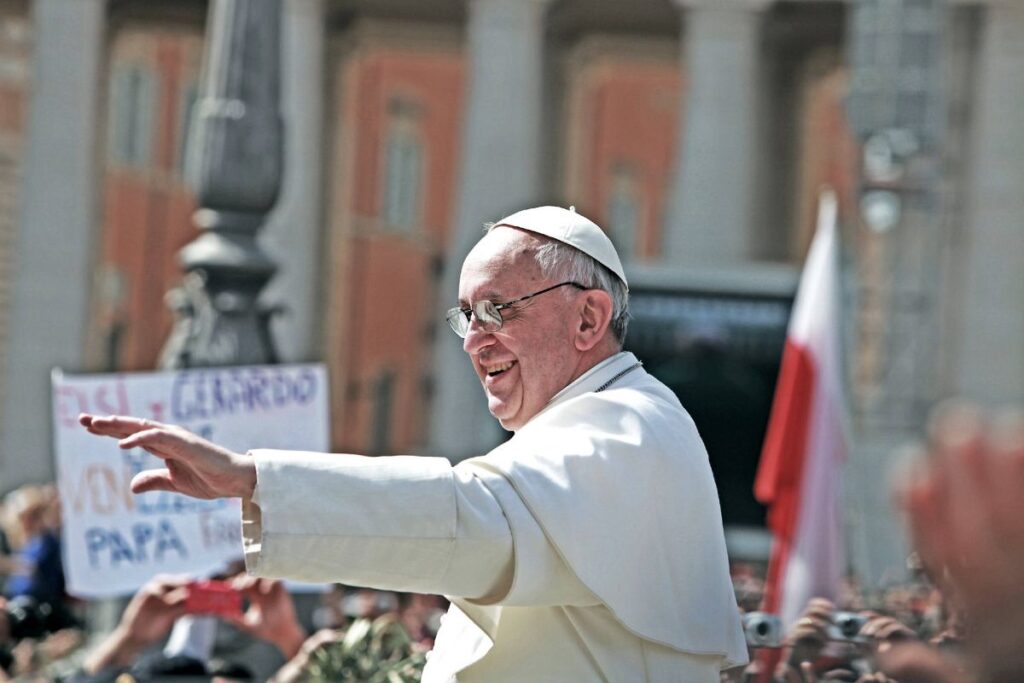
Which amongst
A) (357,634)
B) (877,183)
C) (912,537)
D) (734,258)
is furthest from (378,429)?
(912,537)

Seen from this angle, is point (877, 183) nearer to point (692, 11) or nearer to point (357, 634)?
point (357, 634)

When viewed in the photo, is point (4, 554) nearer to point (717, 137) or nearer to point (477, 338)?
point (477, 338)

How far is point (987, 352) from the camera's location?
3806 centimetres

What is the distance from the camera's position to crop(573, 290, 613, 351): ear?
149 inches

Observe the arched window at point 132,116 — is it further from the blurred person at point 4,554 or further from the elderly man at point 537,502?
the elderly man at point 537,502

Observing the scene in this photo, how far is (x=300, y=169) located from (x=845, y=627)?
35.1m

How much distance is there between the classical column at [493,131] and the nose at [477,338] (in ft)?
114

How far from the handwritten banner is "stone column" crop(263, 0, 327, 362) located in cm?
2980

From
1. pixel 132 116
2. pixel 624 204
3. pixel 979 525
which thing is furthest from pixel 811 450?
pixel 624 204

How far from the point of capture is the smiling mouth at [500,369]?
12.4 feet

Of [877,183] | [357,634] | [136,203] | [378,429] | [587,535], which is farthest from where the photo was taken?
[378,429]

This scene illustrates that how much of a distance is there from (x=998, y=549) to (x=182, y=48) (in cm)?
4180

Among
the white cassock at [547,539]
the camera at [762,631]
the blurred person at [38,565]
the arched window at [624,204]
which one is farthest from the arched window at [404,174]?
the white cassock at [547,539]

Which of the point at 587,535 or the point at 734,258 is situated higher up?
the point at 587,535
